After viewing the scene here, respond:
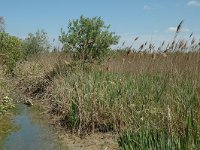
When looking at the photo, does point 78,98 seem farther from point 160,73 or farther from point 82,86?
point 160,73

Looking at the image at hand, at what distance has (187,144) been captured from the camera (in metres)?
5.61

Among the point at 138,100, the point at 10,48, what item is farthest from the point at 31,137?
the point at 10,48

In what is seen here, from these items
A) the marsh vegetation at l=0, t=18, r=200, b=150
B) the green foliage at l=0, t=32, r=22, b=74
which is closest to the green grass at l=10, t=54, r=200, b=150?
the marsh vegetation at l=0, t=18, r=200, b=150

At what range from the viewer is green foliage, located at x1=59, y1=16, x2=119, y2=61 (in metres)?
15.6

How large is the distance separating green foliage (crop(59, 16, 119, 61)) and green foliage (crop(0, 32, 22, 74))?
18.1ft

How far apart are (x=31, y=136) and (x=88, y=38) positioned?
669cm

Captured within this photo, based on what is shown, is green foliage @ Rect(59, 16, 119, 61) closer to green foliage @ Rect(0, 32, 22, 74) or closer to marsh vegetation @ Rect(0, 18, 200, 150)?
marsh vegetation @ Rect(0, 18, 200, 150)

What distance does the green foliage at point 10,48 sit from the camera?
20.8 metres

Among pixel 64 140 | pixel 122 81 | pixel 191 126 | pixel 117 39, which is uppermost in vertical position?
pixel 117 39

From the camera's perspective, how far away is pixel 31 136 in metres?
9.63

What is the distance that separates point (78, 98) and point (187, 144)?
4882 mm

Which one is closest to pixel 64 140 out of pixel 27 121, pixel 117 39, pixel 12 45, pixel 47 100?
pixel 27 121

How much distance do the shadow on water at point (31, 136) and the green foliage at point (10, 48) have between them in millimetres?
8847

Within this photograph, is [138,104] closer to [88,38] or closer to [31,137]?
[31,137]
